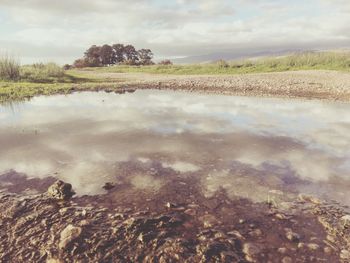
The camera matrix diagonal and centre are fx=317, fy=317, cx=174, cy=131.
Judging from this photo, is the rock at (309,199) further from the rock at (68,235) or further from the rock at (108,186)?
the rock at (68,235)

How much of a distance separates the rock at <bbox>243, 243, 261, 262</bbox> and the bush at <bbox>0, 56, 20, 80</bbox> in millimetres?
27990

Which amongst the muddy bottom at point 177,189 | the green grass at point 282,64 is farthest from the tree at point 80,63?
the muddy bottom at point 177,189

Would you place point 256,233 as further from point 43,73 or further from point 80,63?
point 80,63

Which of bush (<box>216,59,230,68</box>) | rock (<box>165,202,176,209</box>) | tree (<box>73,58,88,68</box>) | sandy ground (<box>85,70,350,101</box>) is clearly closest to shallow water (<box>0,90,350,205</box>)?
rock (<box>165,202,176,209</box>)

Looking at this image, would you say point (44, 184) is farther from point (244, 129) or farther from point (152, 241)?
point (244, 129)

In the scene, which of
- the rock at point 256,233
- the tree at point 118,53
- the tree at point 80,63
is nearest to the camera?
the rock at point 256,233

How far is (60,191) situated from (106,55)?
70.4 metres

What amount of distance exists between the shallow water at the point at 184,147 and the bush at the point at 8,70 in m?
13.5

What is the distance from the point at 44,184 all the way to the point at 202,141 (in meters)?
4.95

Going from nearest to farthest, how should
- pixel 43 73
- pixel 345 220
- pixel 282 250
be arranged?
pixel 282 250 < pixel 345 220 < pixel 43 73

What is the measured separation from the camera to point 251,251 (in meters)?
4.62

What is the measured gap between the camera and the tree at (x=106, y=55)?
72.4m

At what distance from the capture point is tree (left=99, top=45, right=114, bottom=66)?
238ft

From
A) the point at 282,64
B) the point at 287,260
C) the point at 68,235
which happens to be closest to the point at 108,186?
the point at 68,235
